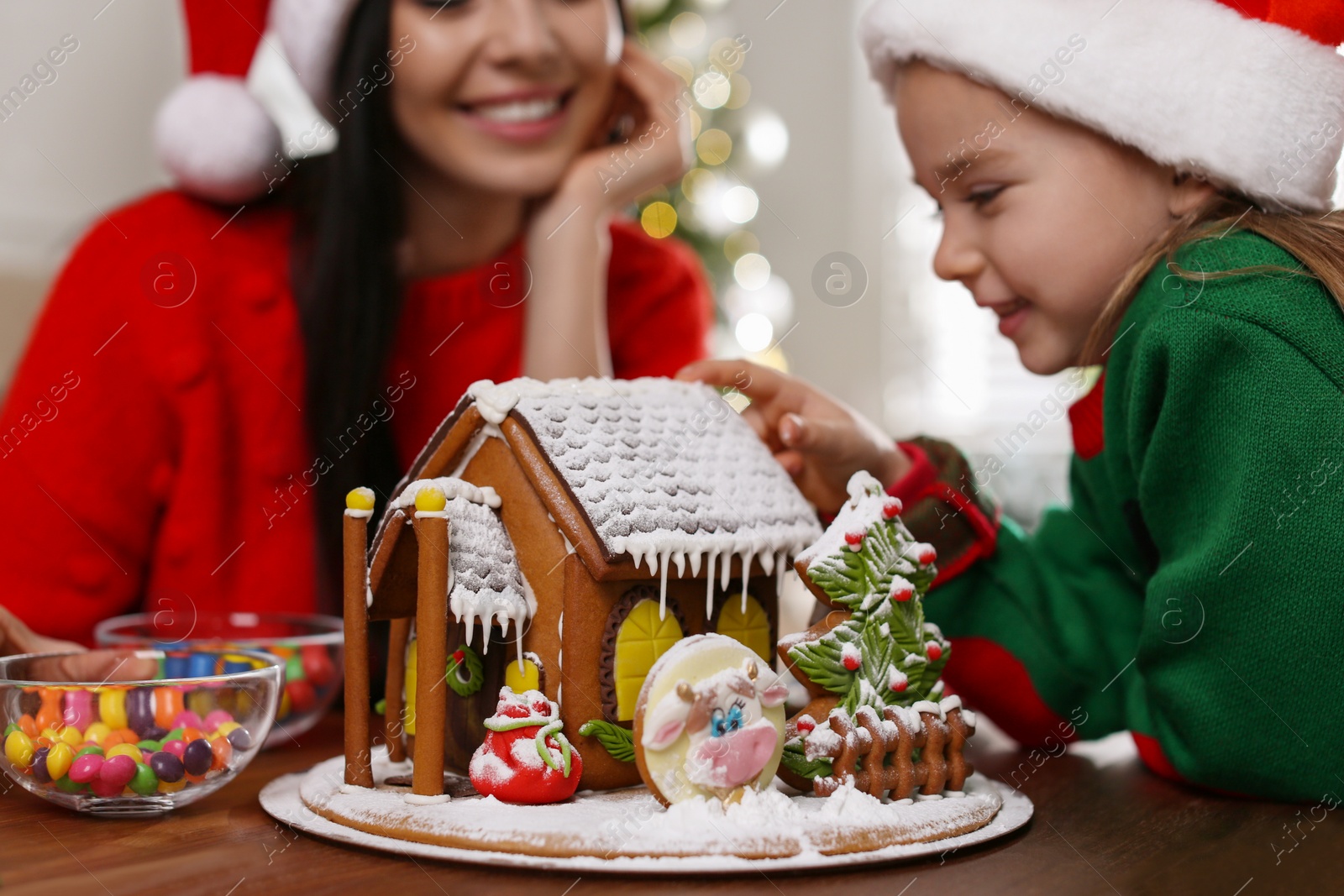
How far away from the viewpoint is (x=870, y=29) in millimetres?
1027

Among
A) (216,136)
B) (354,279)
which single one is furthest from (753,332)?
(216,136)

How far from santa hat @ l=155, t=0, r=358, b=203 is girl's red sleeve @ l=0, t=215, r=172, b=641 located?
0.13 meters

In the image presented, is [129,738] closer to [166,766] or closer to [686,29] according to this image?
[166,766]

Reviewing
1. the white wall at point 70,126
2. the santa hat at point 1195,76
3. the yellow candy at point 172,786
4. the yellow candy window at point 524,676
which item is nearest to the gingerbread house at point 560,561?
the yellow candy window at point 524,676

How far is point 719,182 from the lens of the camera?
313 cm

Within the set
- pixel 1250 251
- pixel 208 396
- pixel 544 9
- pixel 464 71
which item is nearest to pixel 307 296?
pixel 208 396

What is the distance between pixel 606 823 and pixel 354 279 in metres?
0.96

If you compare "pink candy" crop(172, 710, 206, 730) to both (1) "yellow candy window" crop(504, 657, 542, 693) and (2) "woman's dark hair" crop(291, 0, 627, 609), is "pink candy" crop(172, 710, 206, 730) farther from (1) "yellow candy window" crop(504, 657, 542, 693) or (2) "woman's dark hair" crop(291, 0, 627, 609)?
(2) "woman's dark hair" crop(291, 0, 627, 609)

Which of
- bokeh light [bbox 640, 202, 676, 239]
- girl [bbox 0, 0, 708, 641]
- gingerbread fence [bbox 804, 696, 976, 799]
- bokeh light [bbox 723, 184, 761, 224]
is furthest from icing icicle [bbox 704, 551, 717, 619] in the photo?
bokeh light [bbox 723, 184, 761, 224]

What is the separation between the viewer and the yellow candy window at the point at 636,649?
2.40 ft

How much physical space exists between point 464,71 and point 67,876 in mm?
1036

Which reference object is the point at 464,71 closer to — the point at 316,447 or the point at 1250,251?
the point at 316,447

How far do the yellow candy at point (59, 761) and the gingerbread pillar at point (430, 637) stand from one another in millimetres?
221

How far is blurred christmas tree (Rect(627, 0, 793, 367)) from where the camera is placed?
9.84ft
